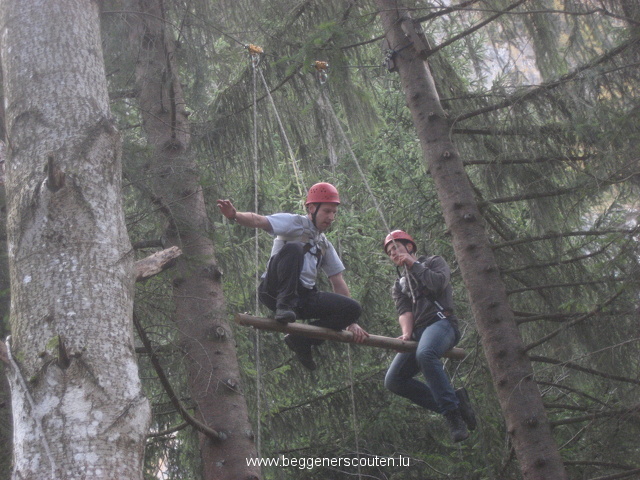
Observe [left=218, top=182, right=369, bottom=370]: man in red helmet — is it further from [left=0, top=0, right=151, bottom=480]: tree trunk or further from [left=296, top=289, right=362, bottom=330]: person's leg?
[left=0, top=0, right=151, bottom=480]: tree trunk

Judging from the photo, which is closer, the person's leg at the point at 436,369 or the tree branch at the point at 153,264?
the tree branch at the point at 153,264

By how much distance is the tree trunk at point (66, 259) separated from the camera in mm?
3078

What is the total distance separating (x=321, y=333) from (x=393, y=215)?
15.6 ft

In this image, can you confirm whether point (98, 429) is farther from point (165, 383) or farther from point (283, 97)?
point (283, 97)

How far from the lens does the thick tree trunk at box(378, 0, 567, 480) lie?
541 cm

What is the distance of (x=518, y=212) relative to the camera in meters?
10.5

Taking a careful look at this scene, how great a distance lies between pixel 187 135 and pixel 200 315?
6.50 ft

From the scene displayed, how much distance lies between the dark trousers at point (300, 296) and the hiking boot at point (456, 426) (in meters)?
1.03

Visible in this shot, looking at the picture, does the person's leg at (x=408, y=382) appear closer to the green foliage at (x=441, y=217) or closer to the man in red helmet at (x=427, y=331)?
the man in red helmet at (x=427, y=331)

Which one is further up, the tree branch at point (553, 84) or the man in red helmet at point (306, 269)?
the tree branch at point (553, 84)

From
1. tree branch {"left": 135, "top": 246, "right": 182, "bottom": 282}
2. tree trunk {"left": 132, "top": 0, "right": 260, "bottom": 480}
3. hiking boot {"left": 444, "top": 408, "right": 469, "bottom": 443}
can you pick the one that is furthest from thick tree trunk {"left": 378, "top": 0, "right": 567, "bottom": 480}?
tree branch {"left": 135, "top": 246, "right": 182, "bottom": 282}

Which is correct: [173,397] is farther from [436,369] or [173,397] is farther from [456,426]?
[456,426]

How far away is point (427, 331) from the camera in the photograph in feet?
18.9

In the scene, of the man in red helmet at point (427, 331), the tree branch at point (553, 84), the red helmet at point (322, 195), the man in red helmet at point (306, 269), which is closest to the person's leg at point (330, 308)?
the man in red helmet at point (306, 269)
